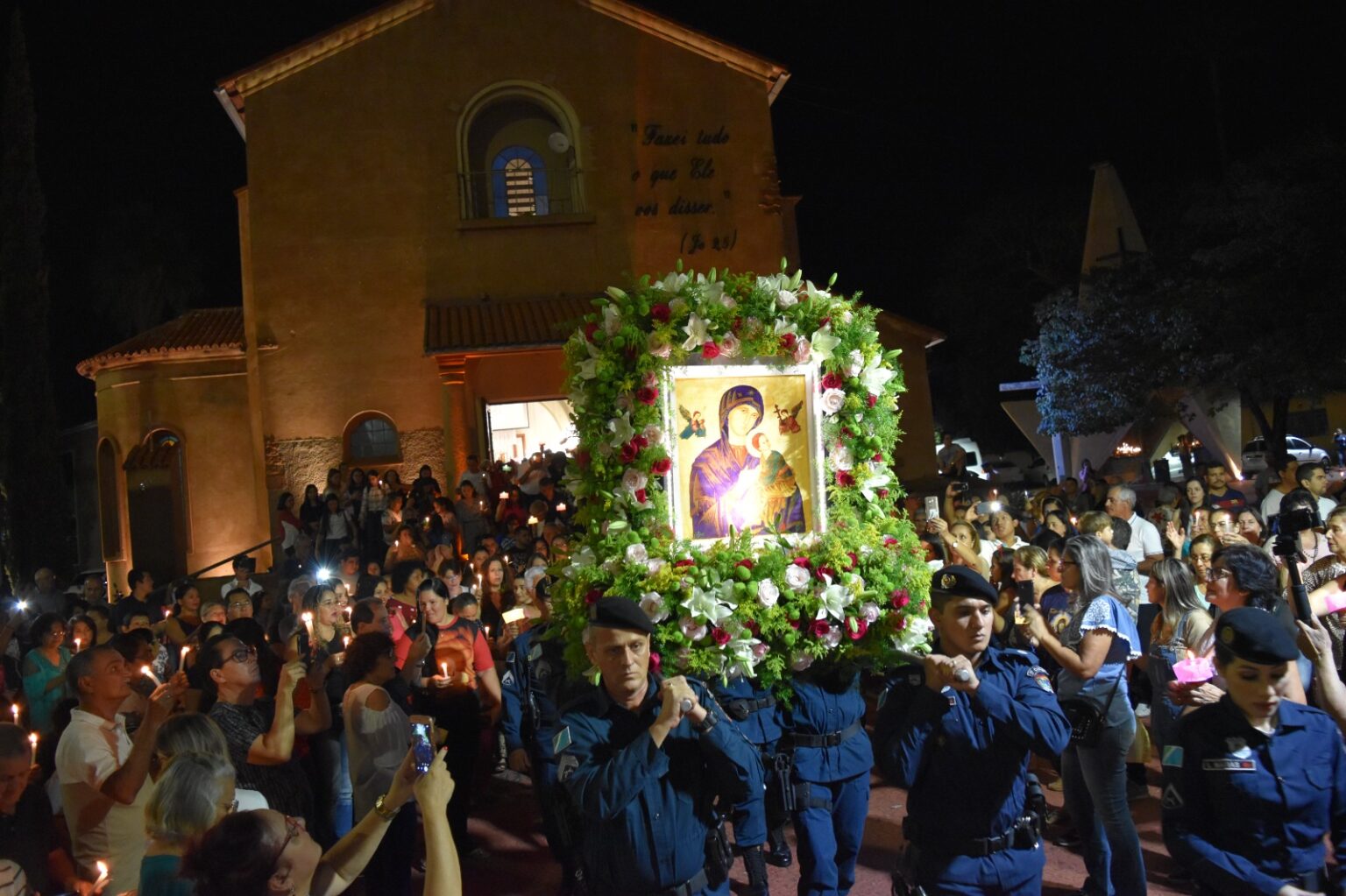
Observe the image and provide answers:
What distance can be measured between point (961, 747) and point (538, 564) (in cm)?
690

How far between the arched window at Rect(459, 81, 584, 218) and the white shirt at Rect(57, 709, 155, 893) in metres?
18.4

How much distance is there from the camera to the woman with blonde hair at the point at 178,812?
3.69 m

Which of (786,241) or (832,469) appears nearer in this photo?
(832,469)

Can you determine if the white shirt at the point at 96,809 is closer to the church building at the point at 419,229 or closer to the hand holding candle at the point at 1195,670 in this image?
the hand holding candle at the point at 1195,670

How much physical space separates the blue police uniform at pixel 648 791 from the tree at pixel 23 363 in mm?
25969

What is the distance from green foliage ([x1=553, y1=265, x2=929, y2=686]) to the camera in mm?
6250

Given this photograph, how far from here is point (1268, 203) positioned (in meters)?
22.7

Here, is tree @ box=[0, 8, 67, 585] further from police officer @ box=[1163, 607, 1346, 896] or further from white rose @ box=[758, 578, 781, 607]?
police officer @ box=[1163, 607, 1346, 896]

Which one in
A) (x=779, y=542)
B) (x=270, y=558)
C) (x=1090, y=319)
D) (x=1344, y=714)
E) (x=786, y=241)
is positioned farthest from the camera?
(x=1090, y=319)

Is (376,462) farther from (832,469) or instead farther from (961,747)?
(961,747)

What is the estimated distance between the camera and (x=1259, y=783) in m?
3.93

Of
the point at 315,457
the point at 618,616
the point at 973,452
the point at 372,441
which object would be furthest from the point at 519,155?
the point at 973,452

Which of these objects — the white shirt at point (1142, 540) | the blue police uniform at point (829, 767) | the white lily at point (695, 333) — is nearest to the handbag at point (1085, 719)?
the blue police uniform at point (829, 767)

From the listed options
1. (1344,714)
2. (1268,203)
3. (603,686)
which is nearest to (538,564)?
(603,686)
